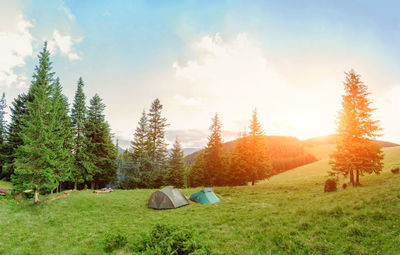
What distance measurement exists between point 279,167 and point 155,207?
8056cm

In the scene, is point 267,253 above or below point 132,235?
above

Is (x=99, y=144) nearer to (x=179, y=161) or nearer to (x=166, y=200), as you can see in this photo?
(x=179, y=161)

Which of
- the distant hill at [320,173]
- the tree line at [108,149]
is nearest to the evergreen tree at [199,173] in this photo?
the tree line at [108,149]

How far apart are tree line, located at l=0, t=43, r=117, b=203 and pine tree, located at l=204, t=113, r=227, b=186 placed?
17432mm

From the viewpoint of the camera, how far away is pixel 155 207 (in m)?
16.0

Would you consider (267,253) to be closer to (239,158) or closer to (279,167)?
(239,158)

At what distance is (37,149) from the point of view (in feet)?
56.0

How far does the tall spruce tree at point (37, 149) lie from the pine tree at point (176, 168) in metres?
17.9

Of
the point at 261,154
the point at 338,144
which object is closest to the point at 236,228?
the point at 338,144

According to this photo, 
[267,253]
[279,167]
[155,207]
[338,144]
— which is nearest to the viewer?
[267,253]

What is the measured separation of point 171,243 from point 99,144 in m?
29.2

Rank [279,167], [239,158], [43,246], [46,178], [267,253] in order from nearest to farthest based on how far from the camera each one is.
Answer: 1. [267,253]
2. [43,246]
3. [46,178]
4. [239,158]
5. [279,167]

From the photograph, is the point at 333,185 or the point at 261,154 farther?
the point at 261,154

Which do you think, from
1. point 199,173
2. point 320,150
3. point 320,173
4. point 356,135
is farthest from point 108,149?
point 320,150
